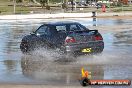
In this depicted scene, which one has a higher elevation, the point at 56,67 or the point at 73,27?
the point at 73,27

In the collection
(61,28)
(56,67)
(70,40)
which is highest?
(61,28)

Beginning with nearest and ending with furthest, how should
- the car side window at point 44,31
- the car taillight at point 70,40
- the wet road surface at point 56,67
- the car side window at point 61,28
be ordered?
the wet road surface at point 56,67, the car taillight at point 70,40, the car side window at point 61,28, the car side window at point 44,31

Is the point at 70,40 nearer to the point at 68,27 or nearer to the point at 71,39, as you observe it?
the point at 71,39

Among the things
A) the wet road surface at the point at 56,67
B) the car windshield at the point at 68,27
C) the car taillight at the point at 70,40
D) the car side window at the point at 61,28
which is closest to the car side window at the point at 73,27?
the car windshield at the point at 68,27

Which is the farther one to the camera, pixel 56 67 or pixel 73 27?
pixel 73 27

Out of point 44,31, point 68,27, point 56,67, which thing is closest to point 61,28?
point 68,27

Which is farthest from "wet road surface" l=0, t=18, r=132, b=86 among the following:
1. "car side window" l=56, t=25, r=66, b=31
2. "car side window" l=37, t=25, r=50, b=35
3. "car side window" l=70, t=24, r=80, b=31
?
"car side window" l=70, t=24, r=80, b=31

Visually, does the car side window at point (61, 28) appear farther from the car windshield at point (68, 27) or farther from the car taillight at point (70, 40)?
the car taillight at point (70, 40)

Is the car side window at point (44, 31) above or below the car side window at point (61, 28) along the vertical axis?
below

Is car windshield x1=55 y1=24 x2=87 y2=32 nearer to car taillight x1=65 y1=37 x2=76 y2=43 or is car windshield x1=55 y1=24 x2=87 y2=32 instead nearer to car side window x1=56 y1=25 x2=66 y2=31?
car side window x1=56 y1=25 x2=66 y2=31

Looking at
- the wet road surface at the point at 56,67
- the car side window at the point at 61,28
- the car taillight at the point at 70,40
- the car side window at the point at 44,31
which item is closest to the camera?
the wet road surface at the point at 56,67

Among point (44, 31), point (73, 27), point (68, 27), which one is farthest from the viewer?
point (44, 31)

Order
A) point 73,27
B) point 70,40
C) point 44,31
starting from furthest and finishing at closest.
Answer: point 44,31, point 73,27, point 70,40

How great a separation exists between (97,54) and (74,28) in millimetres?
1442
